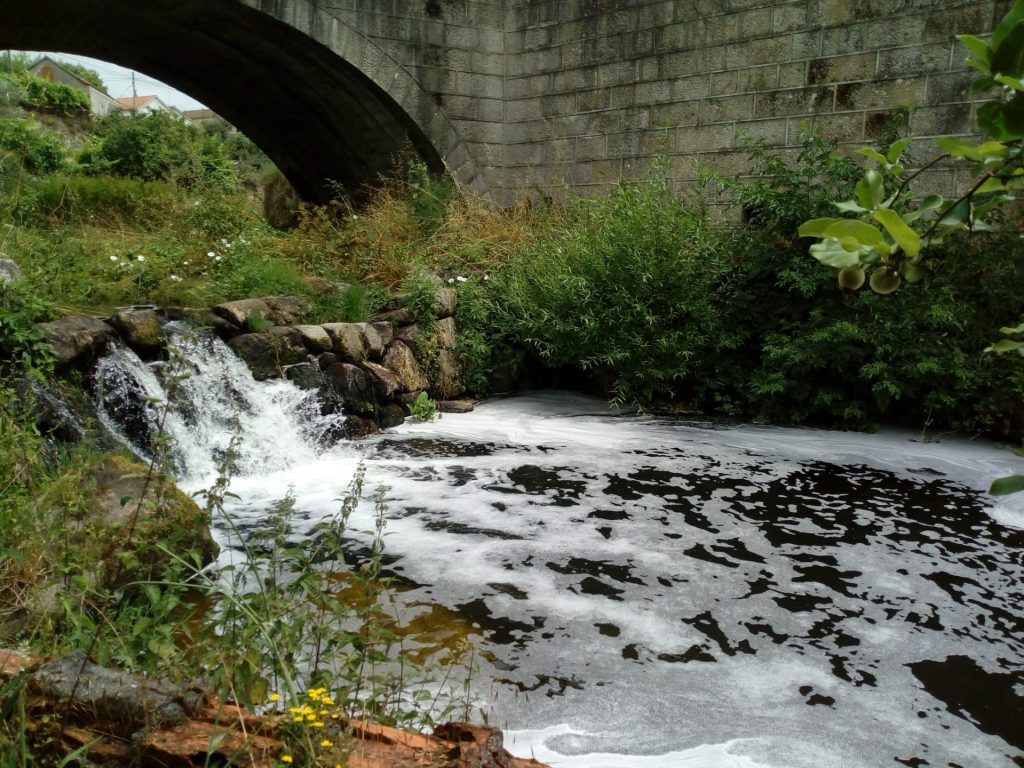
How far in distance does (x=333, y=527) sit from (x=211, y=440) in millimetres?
3411

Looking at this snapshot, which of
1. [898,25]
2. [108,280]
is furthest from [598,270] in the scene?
[108,280]

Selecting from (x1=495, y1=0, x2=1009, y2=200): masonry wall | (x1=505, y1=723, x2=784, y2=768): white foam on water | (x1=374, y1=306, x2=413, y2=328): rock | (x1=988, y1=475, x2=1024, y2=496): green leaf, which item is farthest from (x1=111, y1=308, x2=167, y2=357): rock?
(x1=988, y1=475, x2=1024, y2=496): green leaf

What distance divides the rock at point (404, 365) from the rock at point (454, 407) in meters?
0.24

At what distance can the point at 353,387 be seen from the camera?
6504mm

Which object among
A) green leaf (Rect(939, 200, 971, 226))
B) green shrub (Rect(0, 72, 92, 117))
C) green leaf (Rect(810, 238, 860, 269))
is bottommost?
green leaf (Rect(810, 238, 860, 269))

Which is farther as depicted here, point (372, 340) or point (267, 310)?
point (372, 340)

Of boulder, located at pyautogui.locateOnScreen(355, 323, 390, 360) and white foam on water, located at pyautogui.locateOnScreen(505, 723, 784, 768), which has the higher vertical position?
boulder, located at pyautogui.locateOnScreen(355, 323, 390, 360)

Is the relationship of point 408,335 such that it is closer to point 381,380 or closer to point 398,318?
point 398,318

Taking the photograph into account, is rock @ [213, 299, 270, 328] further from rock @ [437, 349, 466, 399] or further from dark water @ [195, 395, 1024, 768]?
rock @ [437, 349, 466, 399]

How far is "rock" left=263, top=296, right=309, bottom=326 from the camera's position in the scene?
652 centimetres

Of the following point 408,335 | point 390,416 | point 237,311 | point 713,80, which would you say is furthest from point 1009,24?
point 713,80

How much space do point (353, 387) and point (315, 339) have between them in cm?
44

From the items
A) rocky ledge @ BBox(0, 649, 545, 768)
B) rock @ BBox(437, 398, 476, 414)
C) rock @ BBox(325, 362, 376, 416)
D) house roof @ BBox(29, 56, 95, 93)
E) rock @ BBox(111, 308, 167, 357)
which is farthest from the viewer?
house roof @ BBox(29, 56, 95, 93)

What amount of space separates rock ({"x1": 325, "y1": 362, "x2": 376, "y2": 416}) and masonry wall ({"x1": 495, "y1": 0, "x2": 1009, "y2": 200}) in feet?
11.9
